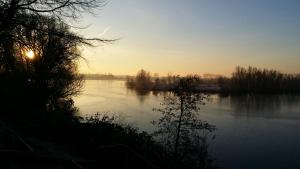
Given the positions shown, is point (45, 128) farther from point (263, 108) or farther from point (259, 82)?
point (259, 82)

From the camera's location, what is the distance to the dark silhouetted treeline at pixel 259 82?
144625 millimetres

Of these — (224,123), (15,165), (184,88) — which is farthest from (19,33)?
(224,123)

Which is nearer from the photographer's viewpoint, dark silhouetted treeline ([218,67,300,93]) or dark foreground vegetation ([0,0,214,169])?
dark foreground vegetation ([0,0,214,169])

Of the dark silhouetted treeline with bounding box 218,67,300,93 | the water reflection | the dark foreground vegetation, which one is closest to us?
the dark foreground vegetation

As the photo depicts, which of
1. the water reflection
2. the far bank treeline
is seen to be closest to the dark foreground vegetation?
the water reflection

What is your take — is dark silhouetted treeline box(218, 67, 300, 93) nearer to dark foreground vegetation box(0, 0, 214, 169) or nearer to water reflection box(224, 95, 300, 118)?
water reflection box(224, 95, 300, 118)

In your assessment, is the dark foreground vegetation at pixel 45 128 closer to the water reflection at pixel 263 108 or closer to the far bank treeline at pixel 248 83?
the water reflection at pixel 263 108

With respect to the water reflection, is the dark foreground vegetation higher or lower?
higher

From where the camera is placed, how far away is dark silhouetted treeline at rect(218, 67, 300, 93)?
5694 inches

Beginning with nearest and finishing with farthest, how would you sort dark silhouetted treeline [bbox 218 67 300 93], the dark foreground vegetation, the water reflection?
the dark foreground vegetation
the water reflection
dark silhouetted treeline [bbox 218 67 300 93]

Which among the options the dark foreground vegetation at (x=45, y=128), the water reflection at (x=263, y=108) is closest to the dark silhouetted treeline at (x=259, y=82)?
the water reflection at (x=263, y=108)

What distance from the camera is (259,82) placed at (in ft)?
507

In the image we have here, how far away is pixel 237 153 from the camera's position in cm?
2925

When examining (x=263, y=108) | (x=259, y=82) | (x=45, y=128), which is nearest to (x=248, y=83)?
(x=259, y=82)
